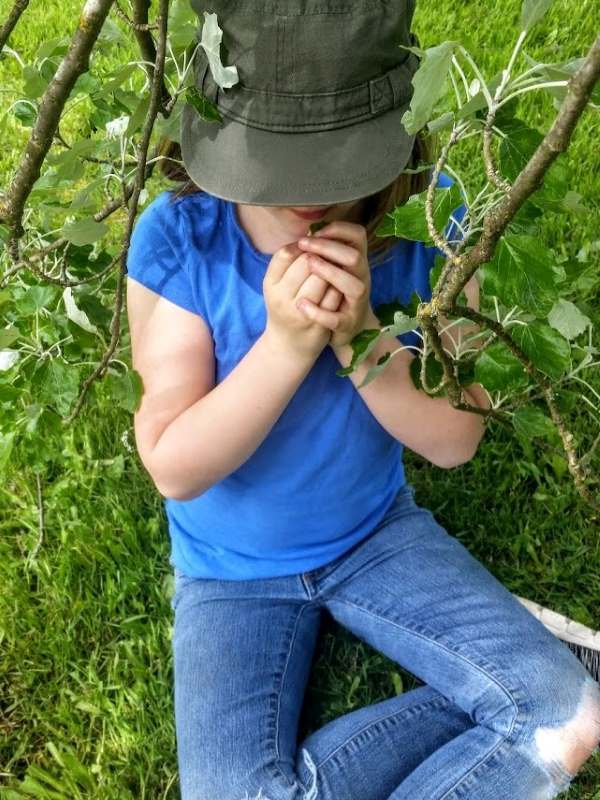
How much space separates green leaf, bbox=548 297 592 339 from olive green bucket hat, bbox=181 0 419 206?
0.79ft

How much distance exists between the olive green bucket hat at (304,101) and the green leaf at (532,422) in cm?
33

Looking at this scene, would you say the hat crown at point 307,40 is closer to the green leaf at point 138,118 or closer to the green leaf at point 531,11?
the green leaf at point 138,118

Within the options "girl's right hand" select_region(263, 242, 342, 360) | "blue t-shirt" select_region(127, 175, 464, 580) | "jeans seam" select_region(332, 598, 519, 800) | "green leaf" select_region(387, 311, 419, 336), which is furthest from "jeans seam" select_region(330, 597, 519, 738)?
"green leaf" select_region(387, 311, 419, 336)

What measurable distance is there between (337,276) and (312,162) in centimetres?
19

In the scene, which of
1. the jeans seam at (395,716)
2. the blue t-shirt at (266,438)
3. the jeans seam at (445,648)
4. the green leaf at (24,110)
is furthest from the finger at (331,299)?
the jeans seam at (395,716)

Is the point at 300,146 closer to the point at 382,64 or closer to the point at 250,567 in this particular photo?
the point at 382,64

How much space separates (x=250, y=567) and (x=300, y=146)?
2.75 feet

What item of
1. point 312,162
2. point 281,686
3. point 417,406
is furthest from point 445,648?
point 312,162

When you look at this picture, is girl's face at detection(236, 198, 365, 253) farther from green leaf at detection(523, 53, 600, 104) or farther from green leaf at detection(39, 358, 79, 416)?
green leaf at detection(523, 53, 600, 104)

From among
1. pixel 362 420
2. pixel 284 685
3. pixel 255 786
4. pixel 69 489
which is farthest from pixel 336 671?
pixel 69 489

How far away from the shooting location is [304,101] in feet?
3.31

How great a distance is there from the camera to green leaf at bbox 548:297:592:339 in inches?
36.9

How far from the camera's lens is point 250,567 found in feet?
5.29

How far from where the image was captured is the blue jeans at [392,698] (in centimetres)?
146
